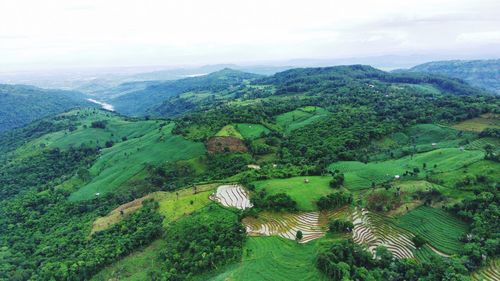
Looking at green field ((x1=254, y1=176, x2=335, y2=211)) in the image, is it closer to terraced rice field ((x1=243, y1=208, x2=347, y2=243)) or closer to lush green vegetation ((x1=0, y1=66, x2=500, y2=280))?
lush green vegetation ((x1=0, y1=66, x2=500, y2=280))

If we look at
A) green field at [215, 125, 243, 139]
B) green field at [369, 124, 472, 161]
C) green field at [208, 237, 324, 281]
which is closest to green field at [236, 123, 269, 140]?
green field at [215, 125, 243, 139]

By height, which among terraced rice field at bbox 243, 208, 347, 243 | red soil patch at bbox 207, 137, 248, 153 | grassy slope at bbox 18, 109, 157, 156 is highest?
red soil patch at bbox 207, 137, 248, 153

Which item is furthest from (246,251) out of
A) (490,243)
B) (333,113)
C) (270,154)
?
(333,113)

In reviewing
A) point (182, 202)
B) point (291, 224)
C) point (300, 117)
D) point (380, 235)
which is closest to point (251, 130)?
point (300, 117)

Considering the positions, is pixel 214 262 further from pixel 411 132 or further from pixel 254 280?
pixel 411 132

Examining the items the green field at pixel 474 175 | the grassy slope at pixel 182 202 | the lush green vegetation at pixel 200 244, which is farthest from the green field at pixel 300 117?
the lush green vegetation at pixel 200 244

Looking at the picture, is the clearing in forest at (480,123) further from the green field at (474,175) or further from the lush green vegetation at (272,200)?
the green field at (474,175)

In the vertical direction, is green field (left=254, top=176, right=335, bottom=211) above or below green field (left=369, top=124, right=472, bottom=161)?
below
